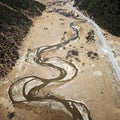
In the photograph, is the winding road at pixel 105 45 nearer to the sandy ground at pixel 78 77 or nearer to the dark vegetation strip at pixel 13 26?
the sandy ground at pixel 78 77

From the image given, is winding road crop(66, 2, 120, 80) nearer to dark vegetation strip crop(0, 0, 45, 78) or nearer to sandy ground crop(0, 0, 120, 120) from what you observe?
sandy ground crop(0, 0, 120, 120)

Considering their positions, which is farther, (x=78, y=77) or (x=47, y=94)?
(x=78, y=77)

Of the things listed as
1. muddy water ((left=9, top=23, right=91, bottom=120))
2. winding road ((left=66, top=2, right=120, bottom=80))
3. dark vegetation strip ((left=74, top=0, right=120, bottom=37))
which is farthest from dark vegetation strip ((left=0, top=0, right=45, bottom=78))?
dark vegetation strip ((left=74, top=0, right=120, bottom=37))

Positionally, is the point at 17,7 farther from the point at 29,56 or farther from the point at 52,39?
the point at 29,56

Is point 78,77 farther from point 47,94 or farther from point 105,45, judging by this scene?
point 105,45

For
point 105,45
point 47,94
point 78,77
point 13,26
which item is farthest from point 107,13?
point 47,94

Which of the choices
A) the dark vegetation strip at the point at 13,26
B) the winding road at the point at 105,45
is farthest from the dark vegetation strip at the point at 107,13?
the dark vegetation strip at the point at 13,26
